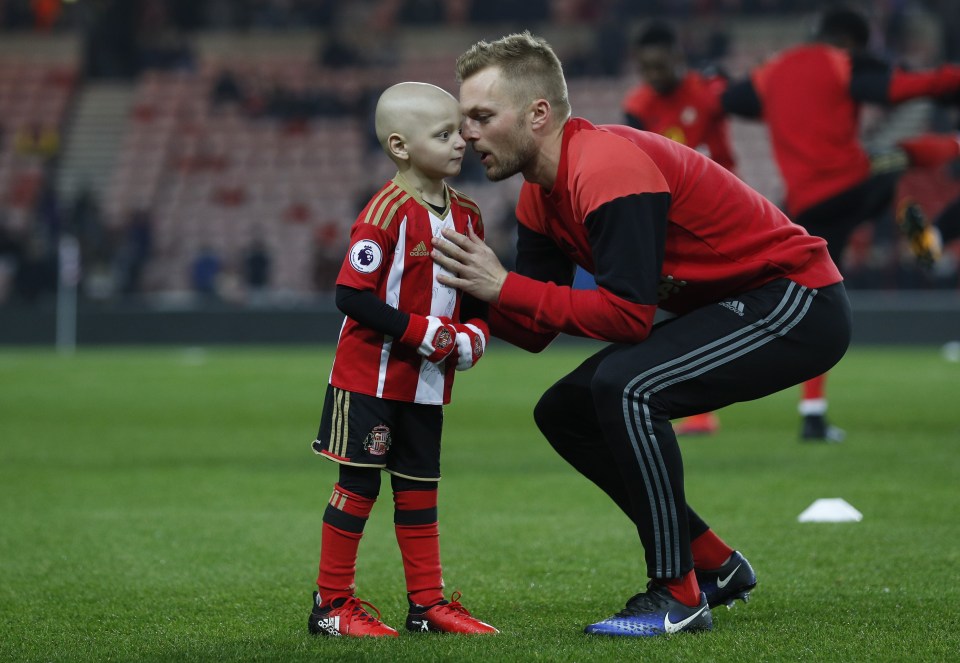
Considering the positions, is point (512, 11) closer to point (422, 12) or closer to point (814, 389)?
point (422, 12)

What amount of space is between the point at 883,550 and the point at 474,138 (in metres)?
2.25

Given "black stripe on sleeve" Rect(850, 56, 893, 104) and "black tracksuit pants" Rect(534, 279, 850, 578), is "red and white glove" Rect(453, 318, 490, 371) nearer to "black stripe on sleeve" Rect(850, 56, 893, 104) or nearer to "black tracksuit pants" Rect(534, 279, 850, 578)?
"black tracksuit pants" Rect(534, 279, 850, 578)

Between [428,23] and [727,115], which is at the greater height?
[428,23]

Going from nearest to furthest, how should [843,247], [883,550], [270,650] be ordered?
[270,650], [883,550], [843,247]

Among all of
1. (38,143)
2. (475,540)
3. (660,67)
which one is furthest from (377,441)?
(38,143)

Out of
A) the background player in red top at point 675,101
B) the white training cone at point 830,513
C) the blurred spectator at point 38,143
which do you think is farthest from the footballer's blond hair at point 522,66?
the blurred spectator at point 38,143

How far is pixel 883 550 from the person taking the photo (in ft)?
15.9

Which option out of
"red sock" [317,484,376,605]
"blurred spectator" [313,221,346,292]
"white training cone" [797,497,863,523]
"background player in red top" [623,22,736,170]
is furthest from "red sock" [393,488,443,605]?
"blurred spectator" [313,221,346,292]

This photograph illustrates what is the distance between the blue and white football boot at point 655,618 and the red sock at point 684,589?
11 mm

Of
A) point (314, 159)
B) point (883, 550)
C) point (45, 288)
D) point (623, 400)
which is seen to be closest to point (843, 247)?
point (883, 550)

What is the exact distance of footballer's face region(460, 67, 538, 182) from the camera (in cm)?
366

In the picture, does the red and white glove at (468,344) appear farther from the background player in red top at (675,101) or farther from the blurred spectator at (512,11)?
the blurred spectator at (512,11)

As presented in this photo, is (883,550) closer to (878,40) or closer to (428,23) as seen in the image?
(878,40)

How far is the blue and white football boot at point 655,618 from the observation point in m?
3.59
